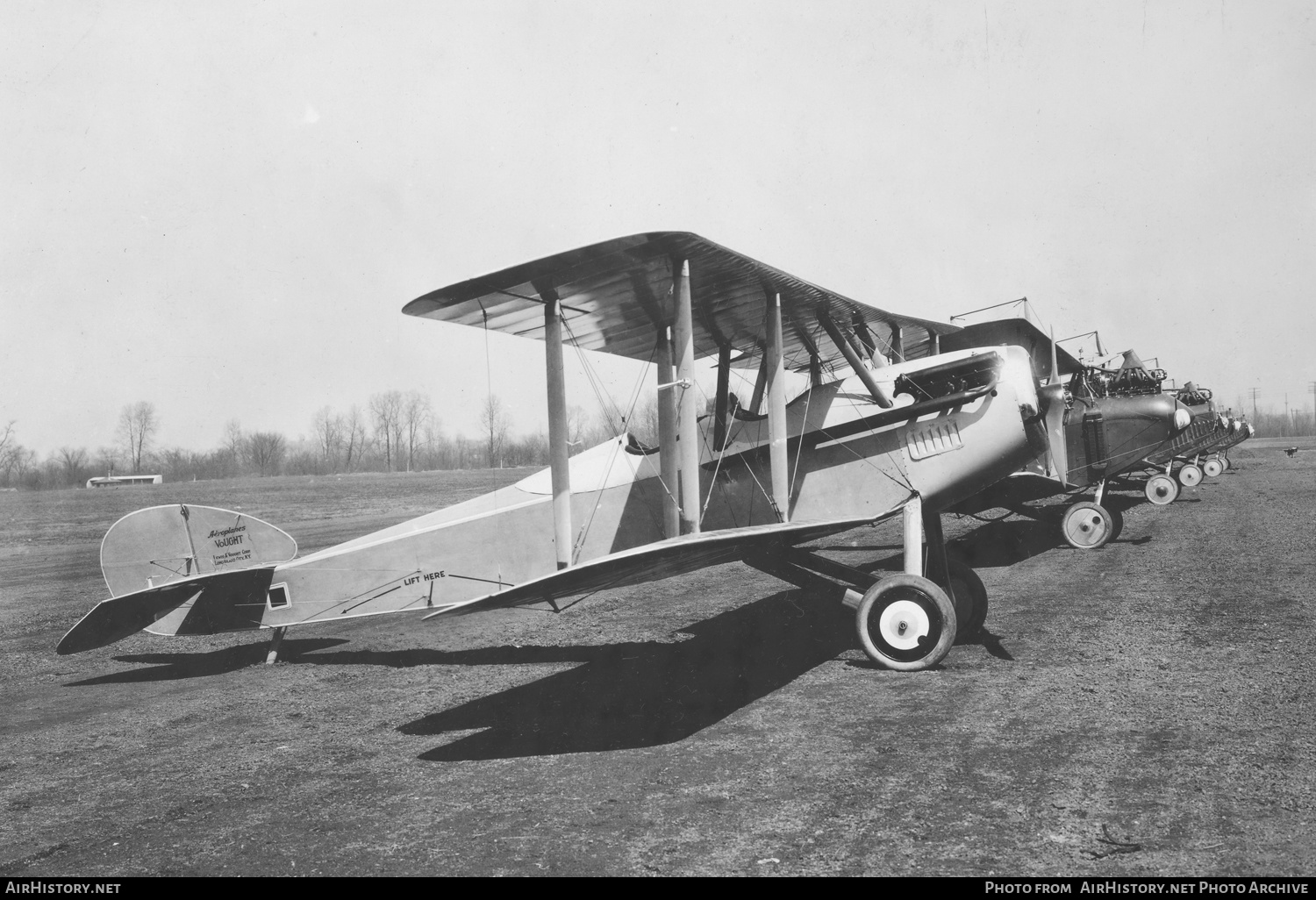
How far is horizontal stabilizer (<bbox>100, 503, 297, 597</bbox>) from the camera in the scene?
24.0 ft

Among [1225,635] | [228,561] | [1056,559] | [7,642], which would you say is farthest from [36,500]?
[1225,635]

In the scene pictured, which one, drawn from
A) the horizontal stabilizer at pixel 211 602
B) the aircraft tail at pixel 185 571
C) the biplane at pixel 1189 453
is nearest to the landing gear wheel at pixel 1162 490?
the biplane at pixel 1189 453

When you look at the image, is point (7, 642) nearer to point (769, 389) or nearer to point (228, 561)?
point (228, 561)

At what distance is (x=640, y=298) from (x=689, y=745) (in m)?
3.28

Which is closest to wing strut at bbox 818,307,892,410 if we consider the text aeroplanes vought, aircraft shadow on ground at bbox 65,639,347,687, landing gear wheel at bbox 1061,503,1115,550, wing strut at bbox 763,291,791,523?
the text aeroplanes vought

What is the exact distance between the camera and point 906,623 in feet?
19.2

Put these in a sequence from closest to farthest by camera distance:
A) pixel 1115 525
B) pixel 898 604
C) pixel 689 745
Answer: pixel 689 745, pixel 898 604, pixel 1115 525

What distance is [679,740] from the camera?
4668 mm

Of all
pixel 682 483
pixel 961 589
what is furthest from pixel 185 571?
pixel 961 589

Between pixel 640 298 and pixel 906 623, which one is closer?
pixel 906 623

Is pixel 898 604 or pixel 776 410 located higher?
pixel 776 410

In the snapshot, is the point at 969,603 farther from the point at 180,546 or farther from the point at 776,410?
the point at 180,546

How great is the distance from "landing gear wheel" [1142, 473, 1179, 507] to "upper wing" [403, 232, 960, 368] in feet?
46.5

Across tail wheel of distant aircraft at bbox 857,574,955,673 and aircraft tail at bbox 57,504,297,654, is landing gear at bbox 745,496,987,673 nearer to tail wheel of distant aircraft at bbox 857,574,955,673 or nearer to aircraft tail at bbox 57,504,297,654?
tail wheel of distant aircraft at bbox 857,574,955,673
